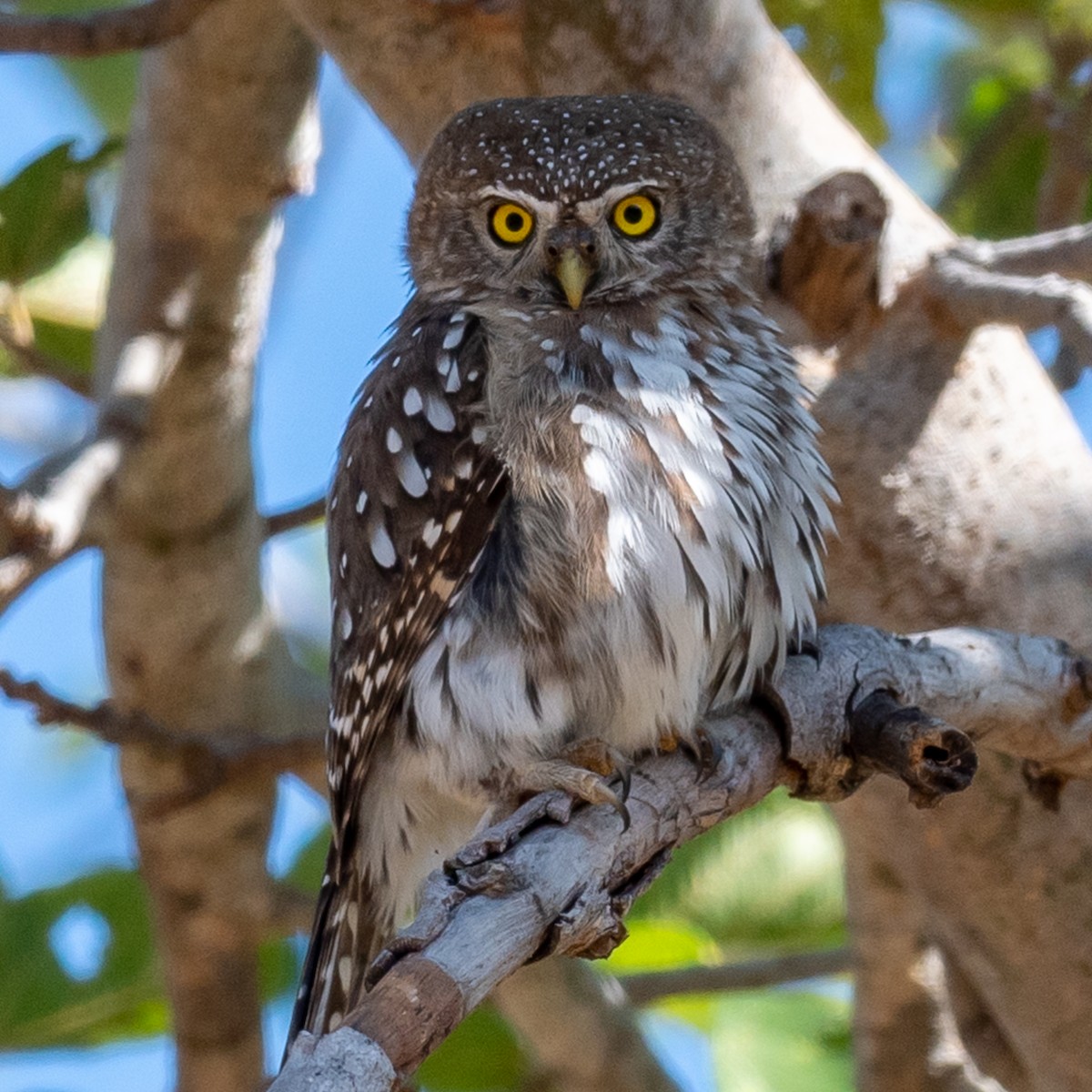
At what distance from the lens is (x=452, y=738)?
2.82m

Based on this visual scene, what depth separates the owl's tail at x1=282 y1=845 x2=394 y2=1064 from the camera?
304 centimetres

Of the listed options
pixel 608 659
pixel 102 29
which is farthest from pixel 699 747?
pixel 102 29

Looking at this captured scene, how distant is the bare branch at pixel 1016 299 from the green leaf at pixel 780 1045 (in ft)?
5.34

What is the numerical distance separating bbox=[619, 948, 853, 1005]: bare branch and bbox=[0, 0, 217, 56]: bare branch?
2.24 m

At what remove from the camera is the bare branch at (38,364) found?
368 cm

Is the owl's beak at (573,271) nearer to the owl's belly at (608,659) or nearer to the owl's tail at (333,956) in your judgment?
the owl's belly at (608,659)

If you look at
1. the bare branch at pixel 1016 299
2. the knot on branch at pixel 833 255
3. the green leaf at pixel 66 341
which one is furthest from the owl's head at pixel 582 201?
the green leaf at pixel 66 341

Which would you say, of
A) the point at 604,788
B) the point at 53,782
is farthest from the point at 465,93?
the point at 53,782

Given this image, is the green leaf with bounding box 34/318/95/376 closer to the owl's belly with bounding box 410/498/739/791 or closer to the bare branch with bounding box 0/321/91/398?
the bare branch with bounding box 0/321/91/398

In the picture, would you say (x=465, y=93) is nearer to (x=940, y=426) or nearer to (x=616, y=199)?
(x=616, y=199)

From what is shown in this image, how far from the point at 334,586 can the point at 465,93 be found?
1026 mm

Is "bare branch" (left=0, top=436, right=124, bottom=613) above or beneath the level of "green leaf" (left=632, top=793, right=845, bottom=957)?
above

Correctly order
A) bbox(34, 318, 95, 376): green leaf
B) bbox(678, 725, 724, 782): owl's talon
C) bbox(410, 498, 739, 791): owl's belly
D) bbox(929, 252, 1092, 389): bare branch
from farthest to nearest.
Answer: bbox(34, 318, 95, 376): green leaf → bbox(410, 498, 739, 791): owl's belly → bbox(678, 725, 724, 782): owl's talon → bbox(929, 252, 1092, 389): bare branch

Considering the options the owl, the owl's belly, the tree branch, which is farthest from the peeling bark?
the tree branch
